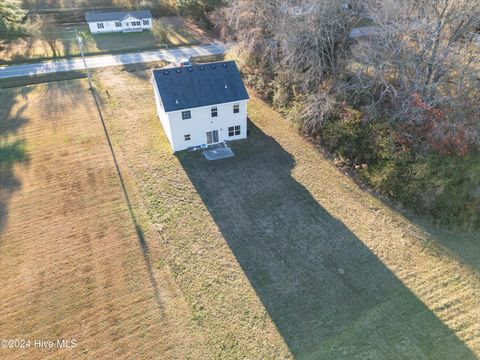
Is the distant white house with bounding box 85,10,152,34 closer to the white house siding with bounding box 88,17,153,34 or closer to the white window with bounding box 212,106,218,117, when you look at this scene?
the white house siding with bounding box 88,17,153,34

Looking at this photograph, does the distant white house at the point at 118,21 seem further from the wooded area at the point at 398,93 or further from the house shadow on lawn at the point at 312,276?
the house shadow on lawn at the point at 312,276

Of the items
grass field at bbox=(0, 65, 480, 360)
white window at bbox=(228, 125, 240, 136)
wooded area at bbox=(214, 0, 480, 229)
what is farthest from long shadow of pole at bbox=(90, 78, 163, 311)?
wooded area at bbox=(214, 0, 480, 229)

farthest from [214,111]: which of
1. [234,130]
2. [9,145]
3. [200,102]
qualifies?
[9,145]

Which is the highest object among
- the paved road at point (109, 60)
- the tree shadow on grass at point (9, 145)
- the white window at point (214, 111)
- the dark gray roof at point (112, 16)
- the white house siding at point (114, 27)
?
the dark gray roof at point (112, 16)

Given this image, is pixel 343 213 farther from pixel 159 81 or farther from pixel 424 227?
pixel 159 81

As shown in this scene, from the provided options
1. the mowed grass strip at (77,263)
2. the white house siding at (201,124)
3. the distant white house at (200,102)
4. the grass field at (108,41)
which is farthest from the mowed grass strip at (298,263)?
the grass field at (108,41)

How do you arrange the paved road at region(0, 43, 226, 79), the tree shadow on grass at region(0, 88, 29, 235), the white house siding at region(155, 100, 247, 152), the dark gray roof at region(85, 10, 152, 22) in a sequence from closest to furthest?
the tree shadow on grass at region(0, 88, 29, 235) < the white house siding at region(155, 100, 247, 152) < the paved road at region(0, 43, 226, 79) < the dark gray roof at region(85, 10, 152, 22)
